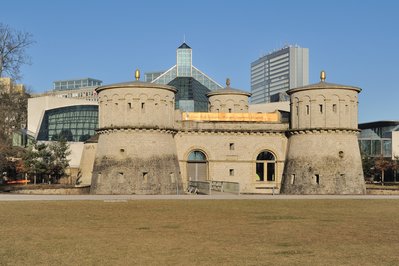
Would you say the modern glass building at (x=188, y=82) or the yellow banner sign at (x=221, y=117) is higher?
the modern glass building at (x=188, y=82)

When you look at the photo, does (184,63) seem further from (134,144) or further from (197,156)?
(134,144)

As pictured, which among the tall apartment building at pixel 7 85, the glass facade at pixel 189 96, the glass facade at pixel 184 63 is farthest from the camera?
the glass facade at pixel 184 63

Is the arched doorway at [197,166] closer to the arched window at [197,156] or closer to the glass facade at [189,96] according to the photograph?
the arched window at [197,156]

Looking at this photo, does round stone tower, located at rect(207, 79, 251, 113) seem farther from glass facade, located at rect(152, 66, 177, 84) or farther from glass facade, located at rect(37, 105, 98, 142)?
glass facade, located at rect(37, 105, 98, 142)

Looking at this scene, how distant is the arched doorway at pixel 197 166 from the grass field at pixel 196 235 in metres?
24.3

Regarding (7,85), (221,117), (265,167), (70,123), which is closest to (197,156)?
(221,117)

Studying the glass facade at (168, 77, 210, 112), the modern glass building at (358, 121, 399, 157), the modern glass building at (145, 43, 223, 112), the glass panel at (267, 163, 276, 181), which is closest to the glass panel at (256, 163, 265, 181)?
the glass panel at (267, 163, 276, 181)

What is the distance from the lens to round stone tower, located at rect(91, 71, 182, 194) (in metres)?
49.8

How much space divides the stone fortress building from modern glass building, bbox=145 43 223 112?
34191 mm

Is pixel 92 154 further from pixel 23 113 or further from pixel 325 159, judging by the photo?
pixel 23 113

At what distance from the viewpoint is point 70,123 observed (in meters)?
99.9

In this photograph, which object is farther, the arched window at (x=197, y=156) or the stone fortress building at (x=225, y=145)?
the arched window at (x=197, y=156)

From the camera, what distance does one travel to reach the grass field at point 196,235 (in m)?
14.9

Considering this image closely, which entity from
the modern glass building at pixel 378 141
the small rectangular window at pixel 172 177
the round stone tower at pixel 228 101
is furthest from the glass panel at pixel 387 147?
the small rectangular window at pixel 172 177
